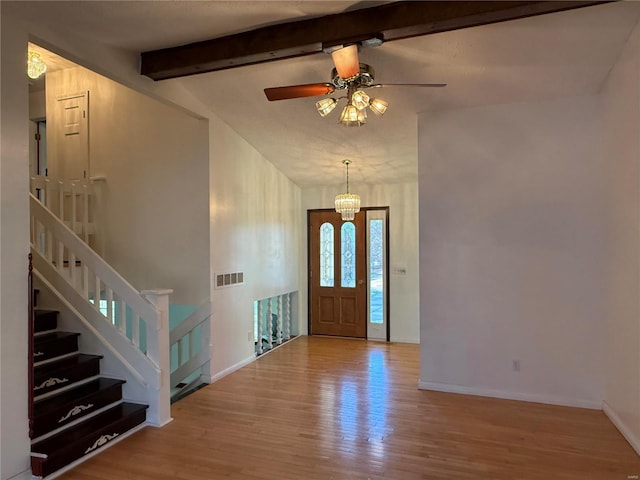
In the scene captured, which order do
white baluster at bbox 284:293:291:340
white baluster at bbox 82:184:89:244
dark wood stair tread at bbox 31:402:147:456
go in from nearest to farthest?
1. dark wood stair tread at bbox 31:402:147:456
2. white baluster at bbox 82:184:89:244
3. white baluster at bbox 284:293:291:340

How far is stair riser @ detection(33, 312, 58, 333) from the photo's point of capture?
3604 millimetres

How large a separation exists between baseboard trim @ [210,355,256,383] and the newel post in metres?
1.01

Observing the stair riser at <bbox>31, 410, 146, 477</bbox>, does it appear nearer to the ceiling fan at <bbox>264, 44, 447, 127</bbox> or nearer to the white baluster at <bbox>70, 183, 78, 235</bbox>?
the white baluster at <bbox>70, 183, 78, 235</bbox>

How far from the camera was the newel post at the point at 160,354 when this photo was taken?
3.54 meters

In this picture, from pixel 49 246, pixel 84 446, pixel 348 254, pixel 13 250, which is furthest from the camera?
pixel 348 254

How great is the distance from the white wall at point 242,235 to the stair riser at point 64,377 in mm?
1308

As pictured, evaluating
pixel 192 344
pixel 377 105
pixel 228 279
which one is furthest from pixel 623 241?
pixel 192 344

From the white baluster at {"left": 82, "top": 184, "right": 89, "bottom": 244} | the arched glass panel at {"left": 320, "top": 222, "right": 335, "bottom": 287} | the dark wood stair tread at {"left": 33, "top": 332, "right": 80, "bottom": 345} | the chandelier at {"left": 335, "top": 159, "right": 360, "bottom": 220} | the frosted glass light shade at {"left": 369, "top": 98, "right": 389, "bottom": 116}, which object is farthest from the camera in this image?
the arched glass panel at {"left": 320, "top": 222, "right": 335, "bottom": 287}

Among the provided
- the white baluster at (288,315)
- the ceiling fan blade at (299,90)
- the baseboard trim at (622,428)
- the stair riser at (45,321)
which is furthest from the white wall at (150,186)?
the baseboard trim at (622,428)

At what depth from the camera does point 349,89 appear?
127 inches

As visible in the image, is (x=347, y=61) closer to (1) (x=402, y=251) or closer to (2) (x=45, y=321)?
(2) (x=45, y=321)

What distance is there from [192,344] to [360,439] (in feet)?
7.98

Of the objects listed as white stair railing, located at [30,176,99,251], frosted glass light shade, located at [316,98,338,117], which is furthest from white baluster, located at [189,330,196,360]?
frosted glass light shade, located at [316,98,338,117]

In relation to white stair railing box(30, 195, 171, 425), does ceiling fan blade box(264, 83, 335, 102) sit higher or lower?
higher
